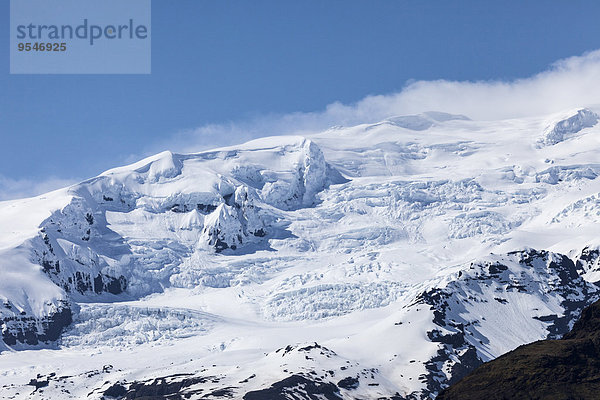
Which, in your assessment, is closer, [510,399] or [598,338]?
[510,399]

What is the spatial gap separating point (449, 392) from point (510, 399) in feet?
42.4

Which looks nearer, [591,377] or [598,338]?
[591,377]

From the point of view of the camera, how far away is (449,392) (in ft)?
625

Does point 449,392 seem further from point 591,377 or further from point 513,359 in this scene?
point 591,377

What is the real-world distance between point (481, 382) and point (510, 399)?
826 centimetres

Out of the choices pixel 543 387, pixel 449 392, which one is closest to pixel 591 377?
pixel 543 387

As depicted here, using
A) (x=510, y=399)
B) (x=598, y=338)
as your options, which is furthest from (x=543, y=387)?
(x=598, y=338)

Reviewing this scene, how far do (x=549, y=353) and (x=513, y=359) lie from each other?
22.7 ft

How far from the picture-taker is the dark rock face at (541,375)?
183000 millimetres

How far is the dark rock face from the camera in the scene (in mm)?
183000

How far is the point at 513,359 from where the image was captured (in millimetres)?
194250

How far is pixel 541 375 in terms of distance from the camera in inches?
7347

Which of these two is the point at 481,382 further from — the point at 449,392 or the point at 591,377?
the point at 591,377

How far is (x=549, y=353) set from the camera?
193 meters
